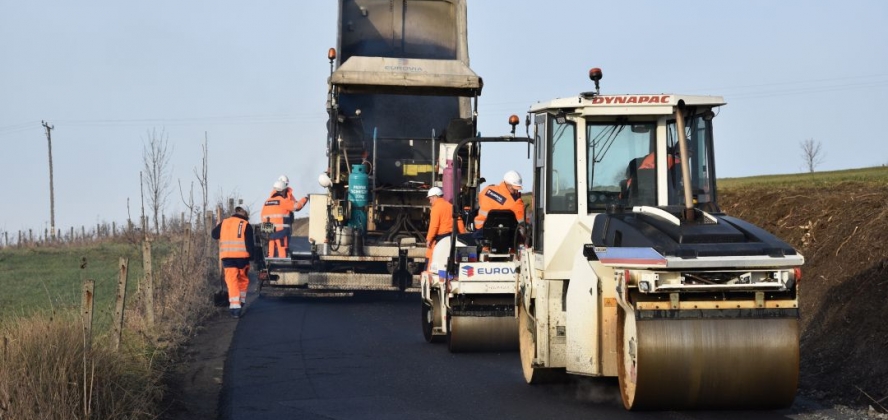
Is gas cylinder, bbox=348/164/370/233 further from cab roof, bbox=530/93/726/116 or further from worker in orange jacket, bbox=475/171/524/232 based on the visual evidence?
cab roof, bbox=530/93/726/116

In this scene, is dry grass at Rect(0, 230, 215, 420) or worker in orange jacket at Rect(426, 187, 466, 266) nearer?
dry grass at Rect(0, 230, 215, 420)

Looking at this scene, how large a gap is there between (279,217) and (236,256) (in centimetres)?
379

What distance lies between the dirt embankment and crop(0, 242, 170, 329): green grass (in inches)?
312

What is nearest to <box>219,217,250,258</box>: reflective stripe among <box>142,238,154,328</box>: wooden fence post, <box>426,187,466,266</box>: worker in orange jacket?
<box>142,238,154,328</box>: wooden fence post

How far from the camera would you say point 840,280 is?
12.8 meters

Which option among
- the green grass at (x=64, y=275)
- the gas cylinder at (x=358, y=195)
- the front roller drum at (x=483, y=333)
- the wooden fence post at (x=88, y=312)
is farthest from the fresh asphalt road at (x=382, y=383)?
the gas cylinder at (x=358, y=195)

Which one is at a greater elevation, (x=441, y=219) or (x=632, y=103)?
(x=632, y=103)

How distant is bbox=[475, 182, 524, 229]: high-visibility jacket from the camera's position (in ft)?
44.7

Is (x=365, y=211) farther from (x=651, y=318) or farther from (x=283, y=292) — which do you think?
(x=651, y=318)

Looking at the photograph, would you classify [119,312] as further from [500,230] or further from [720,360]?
[720,360]

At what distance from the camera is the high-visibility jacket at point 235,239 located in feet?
57.7

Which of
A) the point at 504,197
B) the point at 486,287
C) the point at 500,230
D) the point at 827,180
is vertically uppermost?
the point at 827,180

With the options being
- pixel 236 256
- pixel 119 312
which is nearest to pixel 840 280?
pixel 119 312

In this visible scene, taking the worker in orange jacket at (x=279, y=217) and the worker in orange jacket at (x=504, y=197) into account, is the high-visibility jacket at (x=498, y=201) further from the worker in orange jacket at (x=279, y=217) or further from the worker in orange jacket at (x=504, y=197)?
the worker in orange jacket at (x=279, y=217)
